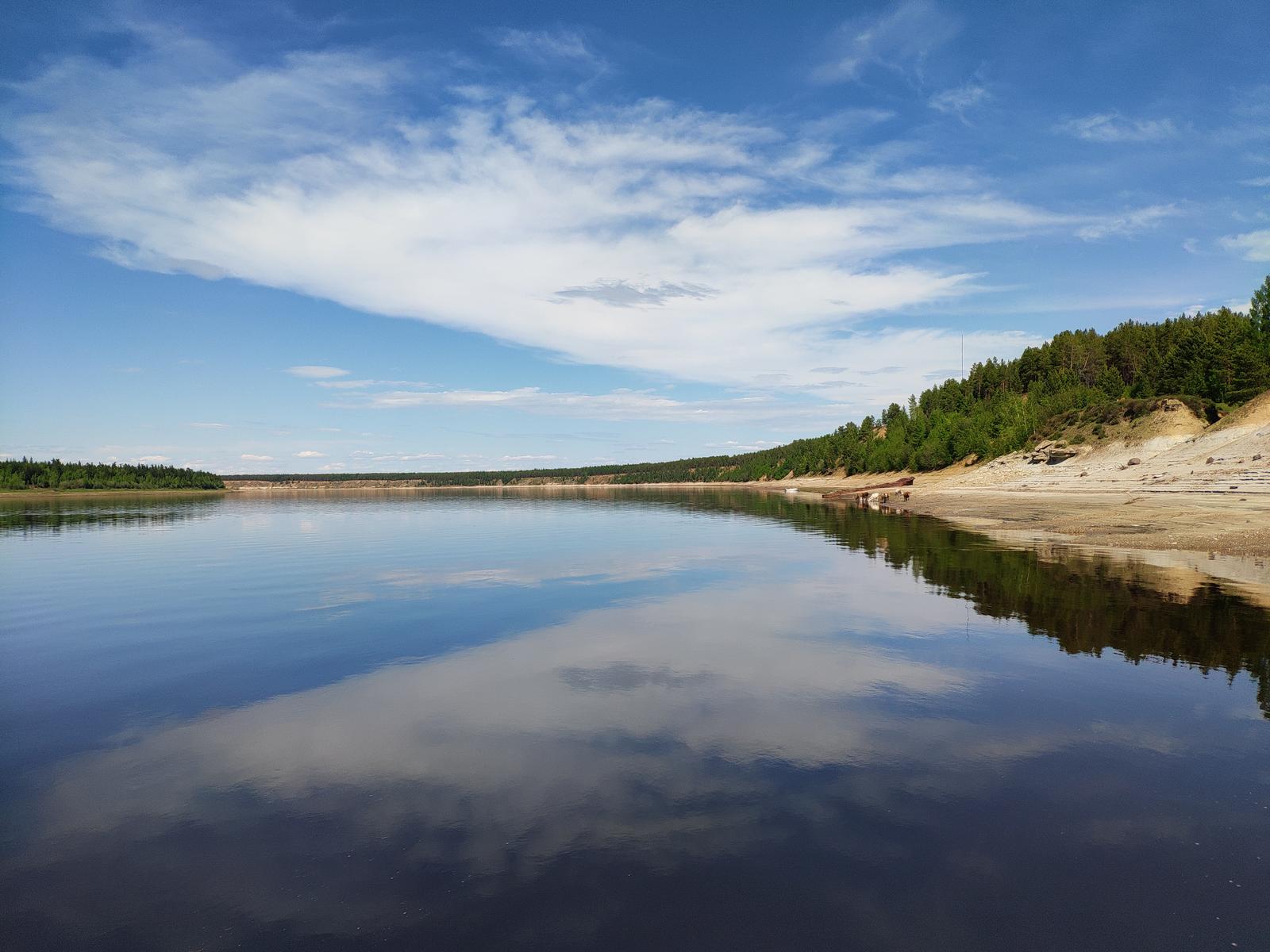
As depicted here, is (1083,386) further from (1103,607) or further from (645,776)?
(645,776)

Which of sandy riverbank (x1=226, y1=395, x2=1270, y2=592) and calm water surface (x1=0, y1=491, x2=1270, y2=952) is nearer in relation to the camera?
calm water surface (x1=0, y1=491, x2=1270, y2=952)

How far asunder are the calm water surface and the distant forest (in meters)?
91.7

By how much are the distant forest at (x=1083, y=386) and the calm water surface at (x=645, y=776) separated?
9174cm

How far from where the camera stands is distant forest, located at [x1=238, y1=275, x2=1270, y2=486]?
3612 inches

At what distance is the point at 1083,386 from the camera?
139m

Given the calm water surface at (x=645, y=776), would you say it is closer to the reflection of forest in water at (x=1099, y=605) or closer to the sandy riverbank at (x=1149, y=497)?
the reflection of forest in water at (x=1099, y=605)

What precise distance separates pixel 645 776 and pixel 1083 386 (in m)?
162

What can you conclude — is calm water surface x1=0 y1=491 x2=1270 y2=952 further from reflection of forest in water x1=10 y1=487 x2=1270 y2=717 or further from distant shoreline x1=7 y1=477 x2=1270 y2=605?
distant shoreline x1=7 y1=477 x2=1270 y2=605

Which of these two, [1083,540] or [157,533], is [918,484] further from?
[157,533]

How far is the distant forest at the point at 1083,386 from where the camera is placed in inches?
3612

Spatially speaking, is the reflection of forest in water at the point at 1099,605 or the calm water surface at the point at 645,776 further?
the reflection of forest in water at the point at 1099,605

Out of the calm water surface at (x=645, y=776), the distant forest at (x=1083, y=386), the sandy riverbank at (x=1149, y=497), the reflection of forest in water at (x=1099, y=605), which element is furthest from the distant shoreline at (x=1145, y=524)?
the distant forest at (x=1083, y=386)

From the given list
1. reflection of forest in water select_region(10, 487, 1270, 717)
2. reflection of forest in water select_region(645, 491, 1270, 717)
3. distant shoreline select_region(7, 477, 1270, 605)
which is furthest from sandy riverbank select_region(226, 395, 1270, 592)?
reflection of forest in water select_region(645, 491, 1270, 717)

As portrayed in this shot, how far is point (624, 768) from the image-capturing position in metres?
10.5
